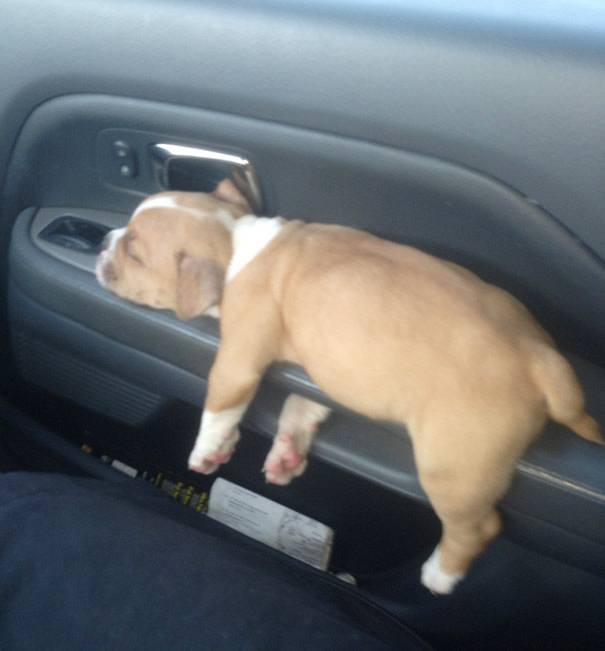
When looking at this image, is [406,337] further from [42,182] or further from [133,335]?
[42,182]

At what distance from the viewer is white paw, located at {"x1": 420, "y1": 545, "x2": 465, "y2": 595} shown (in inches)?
53.0

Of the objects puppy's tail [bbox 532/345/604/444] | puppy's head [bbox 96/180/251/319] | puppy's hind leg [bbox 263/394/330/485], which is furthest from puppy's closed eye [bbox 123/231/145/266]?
puppy's tail [bbox 532/345/604/444]

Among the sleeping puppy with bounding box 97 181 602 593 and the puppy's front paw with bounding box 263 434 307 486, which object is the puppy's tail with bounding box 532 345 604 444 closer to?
the sleeping puppy with bounding box 97 181 602 593

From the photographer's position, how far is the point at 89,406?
1.74m

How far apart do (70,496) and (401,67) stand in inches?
36.5

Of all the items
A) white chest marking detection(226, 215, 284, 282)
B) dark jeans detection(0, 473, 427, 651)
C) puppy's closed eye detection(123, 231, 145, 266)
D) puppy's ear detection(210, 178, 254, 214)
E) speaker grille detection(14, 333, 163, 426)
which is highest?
puppy's ear detection(210, 178, 254, 214)

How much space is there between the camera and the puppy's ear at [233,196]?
146 cm

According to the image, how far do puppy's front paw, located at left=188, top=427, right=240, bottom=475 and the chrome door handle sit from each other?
488mm

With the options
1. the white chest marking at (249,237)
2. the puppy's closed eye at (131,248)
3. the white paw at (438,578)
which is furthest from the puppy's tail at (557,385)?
the puppy's closed eye at (131,248)

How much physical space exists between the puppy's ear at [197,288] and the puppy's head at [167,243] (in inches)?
1.3

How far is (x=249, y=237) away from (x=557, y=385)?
0.68m

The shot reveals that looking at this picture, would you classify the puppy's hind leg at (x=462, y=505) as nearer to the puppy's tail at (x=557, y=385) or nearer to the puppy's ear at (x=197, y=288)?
the puppy's tail at (x=557, y=385)

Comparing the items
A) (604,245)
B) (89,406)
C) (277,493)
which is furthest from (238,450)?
(604,245)

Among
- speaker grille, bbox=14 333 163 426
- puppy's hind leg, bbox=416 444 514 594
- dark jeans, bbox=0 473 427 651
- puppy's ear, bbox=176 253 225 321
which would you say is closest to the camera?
dark jeans, bbox=0 473 427 651
